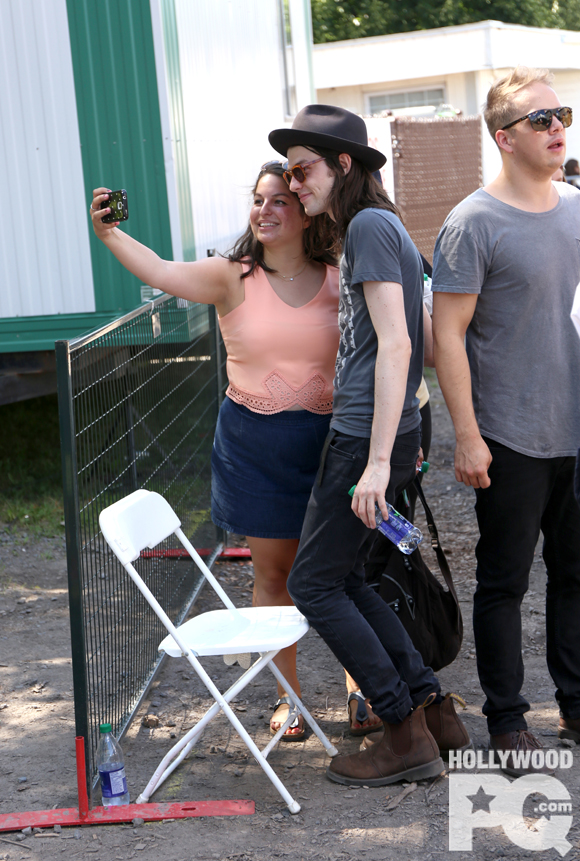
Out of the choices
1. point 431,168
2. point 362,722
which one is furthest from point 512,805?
point 431,168

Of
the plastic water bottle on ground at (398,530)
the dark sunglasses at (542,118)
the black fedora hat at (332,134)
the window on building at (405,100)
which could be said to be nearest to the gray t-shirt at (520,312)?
the dark sunglasses at (542,118)

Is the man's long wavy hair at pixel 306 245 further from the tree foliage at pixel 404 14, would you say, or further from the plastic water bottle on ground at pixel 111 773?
the tree foliage at pixel 404 14

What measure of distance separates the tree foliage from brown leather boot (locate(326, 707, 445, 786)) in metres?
32.4

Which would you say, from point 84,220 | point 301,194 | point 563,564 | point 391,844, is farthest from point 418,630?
point 84,220

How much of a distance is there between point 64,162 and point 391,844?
4.18m

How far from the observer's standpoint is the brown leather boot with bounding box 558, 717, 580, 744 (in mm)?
3121

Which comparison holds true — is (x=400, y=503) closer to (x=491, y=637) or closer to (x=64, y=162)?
(x=491, y=637)

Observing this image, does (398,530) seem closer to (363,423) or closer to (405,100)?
(363,423)

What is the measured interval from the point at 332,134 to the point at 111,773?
2058 mm

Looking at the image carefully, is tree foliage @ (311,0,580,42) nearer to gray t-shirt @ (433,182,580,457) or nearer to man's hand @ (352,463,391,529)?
gray t-shirt @ (433,182,580,457)

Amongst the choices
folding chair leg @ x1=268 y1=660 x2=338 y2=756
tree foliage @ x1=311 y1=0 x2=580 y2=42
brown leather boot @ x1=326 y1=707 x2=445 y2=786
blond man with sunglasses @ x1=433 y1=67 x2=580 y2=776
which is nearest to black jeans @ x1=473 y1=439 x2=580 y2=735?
blond man with sunglasses @ x1=433 y1=67 x2=580 y2=776

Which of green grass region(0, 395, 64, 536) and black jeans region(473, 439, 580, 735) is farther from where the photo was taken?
green grass region(0, 395, 64, 536)

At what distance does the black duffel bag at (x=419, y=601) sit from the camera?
3.19 meters

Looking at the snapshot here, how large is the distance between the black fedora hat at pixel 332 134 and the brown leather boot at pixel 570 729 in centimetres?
196
